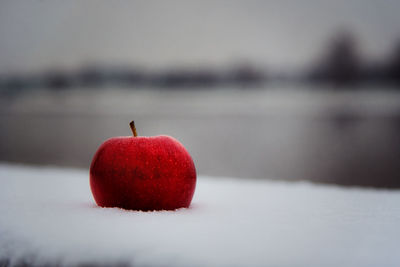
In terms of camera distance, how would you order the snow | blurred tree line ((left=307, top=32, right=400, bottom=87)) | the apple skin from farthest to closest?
blurred tree line ((left=307, top=32, right=400, bottom=87)) < the apple skin < the snow

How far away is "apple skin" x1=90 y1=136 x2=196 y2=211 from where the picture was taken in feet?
1.68

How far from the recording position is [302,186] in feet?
2.40

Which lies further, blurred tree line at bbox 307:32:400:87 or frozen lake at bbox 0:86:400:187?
blurred tree line at bbox 307:32:400:87

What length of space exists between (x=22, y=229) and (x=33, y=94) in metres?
2.01

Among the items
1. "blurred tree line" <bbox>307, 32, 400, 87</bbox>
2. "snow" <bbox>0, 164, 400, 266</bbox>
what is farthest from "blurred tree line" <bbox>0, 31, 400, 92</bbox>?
"snow" <bbox>0, 164, 400, 266</bbox>

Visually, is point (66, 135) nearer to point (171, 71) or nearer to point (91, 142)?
point (91, 142)

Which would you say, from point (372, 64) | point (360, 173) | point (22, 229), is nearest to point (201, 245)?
point (22, 229)

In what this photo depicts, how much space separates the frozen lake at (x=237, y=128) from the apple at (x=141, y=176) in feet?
3.17

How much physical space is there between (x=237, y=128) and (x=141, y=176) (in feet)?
5.03

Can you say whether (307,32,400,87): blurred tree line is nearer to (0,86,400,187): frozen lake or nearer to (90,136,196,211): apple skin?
(0,86,400,187): frozen lake

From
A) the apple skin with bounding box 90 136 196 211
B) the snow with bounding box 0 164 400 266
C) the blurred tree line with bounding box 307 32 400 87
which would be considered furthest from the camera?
the blurred tree line with bounding box 307 32 400 87

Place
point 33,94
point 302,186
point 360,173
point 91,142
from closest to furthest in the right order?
1. point 302,186
2. point 360,173
3. point 91,142
4. point 33,94

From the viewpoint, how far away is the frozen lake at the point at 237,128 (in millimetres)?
1569

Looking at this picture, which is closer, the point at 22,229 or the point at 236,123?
the point at 22,229
